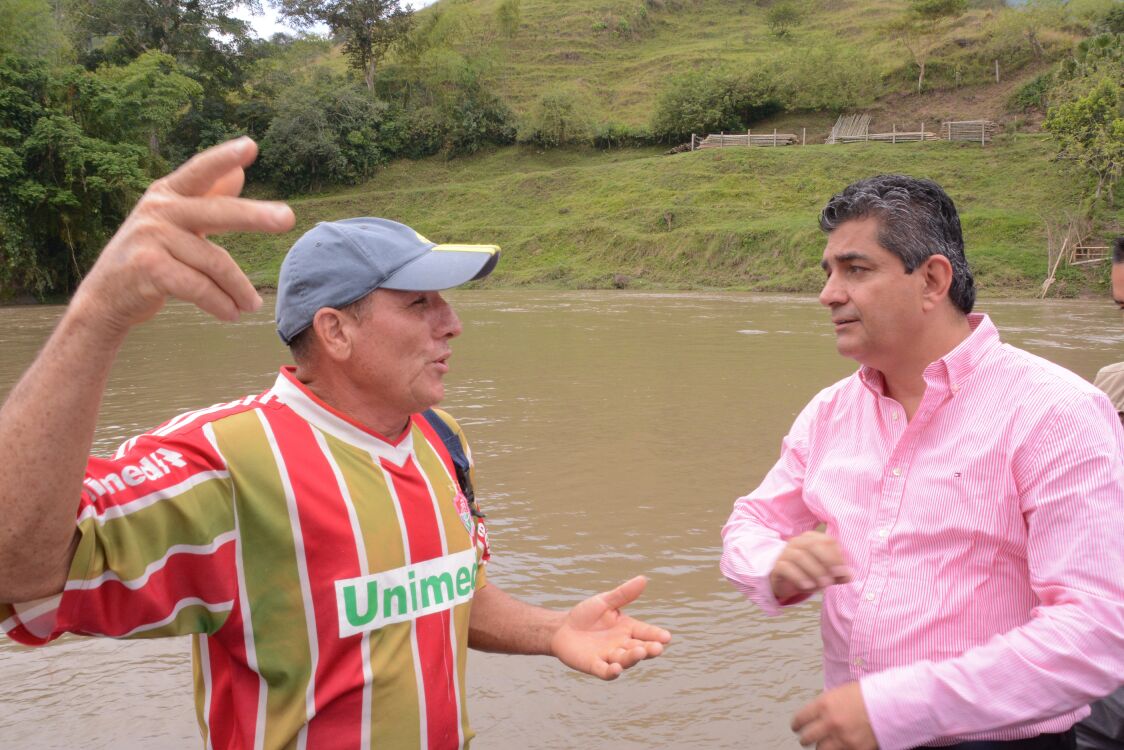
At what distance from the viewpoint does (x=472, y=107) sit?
49.7 metres

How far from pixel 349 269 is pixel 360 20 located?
59194 millimetres

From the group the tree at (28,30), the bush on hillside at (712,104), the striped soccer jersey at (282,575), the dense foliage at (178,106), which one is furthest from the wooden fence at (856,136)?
the striped soccer jersey at (282,575)

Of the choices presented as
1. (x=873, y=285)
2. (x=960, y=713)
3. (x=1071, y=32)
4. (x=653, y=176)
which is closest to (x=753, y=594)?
(x=960, y=713)

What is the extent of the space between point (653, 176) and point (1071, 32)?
2525 centimetres

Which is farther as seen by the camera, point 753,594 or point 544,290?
point 544,290

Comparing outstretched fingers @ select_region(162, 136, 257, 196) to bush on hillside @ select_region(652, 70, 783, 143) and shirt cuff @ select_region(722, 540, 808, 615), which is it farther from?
bush on hillside @ select_region(652, 70, 783, 143)

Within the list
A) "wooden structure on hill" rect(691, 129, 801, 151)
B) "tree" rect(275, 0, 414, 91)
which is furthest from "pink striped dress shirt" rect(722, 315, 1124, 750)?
"tree" rect(275, 0, 414, 91)

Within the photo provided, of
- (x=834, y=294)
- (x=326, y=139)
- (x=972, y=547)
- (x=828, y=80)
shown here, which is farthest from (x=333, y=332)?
(x=828, y=80)

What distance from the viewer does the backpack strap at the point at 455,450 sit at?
83.4 inches

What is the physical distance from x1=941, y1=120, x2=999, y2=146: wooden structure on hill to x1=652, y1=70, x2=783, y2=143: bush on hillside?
406 inches

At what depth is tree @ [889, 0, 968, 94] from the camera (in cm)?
4584

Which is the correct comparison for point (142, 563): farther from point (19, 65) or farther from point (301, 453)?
point (19, 65)

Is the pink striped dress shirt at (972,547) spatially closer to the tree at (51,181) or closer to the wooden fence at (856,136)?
the tree at (51,181)

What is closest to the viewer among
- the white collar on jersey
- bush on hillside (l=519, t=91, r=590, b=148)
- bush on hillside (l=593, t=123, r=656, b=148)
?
the white collar on jersey
